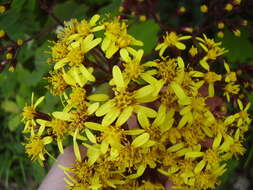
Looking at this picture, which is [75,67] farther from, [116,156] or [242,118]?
[242,118]

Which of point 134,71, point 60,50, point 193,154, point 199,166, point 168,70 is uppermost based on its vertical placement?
point 60,50

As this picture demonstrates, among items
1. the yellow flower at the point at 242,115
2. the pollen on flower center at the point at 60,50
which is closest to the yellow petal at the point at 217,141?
the yellow flower at the point at 242,115

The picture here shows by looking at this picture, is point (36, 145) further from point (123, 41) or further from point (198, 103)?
point (198, 103)

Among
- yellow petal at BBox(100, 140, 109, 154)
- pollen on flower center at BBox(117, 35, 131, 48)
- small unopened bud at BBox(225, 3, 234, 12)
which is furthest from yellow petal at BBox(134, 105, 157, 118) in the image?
small unopened bud at BBox(225, 3, 234, 12)

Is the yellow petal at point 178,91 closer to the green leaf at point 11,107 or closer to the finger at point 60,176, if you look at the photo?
the finger at point 60,176

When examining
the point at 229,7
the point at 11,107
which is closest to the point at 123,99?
the point at 229,7

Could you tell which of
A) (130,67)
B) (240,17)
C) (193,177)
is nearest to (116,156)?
(130,67)

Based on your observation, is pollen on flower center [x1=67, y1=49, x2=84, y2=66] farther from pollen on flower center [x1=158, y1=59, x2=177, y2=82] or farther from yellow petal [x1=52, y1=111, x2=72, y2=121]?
pollen on flower center [x1=158, y1=59, x2=177, y2=82]
